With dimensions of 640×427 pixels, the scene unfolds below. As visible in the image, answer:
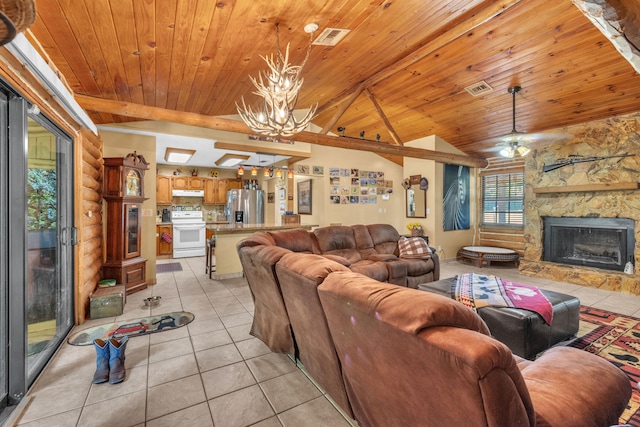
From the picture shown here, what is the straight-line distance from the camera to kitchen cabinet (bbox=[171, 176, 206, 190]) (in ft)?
25.3

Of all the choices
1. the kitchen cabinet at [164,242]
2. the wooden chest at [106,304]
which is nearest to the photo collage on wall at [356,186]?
the kitchen cabinet at [164,242]

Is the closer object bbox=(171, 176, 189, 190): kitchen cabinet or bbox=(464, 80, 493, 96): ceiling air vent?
bbox=(464, 80, 493, 96): ceiling air vent

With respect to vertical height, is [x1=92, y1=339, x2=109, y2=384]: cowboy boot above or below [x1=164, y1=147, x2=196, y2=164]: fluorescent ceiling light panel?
below

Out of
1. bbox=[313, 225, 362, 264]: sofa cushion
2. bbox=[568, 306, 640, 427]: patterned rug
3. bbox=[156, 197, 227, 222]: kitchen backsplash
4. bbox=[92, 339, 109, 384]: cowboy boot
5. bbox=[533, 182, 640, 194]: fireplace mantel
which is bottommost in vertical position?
bbox=[568, 306, 640, 427]: patterned rug

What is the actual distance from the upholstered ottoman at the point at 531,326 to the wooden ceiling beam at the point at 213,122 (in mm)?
3447

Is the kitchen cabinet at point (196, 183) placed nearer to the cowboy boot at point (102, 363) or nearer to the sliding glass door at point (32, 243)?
the sliding glass door at point (32, 243)

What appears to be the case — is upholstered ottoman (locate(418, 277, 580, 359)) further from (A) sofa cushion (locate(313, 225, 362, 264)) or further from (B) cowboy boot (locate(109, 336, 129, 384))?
(B) cowboy boot (locate(109, 336, 129, 384))

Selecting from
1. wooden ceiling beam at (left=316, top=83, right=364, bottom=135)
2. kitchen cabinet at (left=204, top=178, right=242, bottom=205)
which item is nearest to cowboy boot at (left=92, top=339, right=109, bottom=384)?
wooden ceiling beam at (left=316, top=83, right=364, bottom=135)

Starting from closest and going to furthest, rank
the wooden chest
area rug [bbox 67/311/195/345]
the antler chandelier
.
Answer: the antler chandelier → area rug [bbox 67/311/195/345] → the wooden chest

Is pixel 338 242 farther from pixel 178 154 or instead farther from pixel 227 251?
pixel 178 154

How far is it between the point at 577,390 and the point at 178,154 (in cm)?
673

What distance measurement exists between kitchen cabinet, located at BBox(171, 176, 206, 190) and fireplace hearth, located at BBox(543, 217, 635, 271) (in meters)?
8.05

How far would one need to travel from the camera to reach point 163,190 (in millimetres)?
7520

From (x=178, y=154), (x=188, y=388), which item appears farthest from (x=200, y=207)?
(x=188, y=388)
